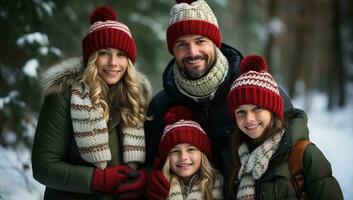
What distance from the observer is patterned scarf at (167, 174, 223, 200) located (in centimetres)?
388

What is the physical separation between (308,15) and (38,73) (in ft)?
49.6

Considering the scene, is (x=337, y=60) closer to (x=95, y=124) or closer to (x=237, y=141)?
(x=237, y=141)

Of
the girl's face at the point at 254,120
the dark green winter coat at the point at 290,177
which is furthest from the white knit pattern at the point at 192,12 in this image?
the dark green winter coat at the point at 290,177

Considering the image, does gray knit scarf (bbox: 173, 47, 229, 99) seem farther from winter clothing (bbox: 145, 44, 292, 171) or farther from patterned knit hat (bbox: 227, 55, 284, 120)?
patterned knit hat (bbox: 227, 55, 284, 120)

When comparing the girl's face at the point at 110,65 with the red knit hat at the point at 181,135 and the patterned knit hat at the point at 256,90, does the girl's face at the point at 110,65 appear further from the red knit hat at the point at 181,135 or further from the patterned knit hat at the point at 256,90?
the patterned knit hat at the point at 256,90

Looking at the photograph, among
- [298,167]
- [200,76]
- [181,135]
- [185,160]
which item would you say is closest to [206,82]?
[200,76]

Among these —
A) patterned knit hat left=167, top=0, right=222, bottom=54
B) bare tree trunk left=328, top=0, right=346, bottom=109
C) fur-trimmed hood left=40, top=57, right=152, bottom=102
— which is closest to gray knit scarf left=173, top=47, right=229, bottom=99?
patterned knit hat left=167, top=0, right=222, bottom=54

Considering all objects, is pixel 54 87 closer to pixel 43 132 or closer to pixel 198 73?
pixel 43 132

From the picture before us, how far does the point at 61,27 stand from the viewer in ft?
26.2

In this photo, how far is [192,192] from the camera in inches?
154

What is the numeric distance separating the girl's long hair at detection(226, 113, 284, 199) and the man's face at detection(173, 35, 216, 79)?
0.82 metres

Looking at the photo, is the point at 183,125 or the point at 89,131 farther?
the point at 183,125

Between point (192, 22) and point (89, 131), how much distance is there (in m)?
1.60

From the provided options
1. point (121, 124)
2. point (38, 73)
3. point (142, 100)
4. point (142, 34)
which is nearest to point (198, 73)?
point (142, 100)
